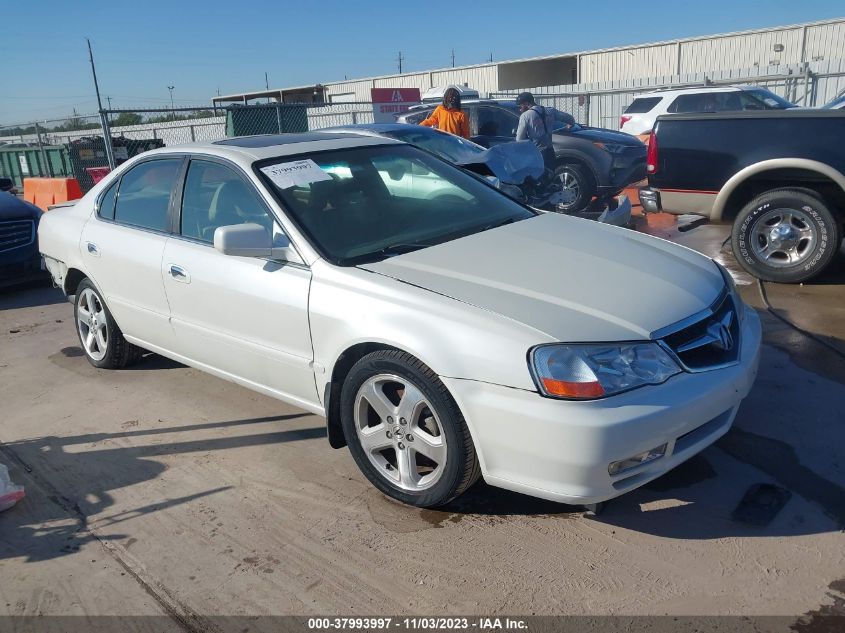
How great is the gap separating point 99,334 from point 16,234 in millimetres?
3752

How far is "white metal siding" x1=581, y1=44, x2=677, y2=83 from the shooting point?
117ft

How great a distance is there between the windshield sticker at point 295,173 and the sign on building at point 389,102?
1208 cm

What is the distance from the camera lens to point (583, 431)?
263cm

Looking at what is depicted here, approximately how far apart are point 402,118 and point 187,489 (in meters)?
10.9

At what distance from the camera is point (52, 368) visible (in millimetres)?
5613

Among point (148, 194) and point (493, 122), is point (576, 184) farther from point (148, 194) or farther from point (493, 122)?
point (148, 194)

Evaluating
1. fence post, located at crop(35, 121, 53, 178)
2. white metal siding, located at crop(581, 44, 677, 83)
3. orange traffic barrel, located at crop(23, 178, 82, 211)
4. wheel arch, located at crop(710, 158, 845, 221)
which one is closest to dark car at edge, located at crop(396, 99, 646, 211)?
wheel arch, located at crop(710, 158, 845, 221)

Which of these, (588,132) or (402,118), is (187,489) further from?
(402,118)

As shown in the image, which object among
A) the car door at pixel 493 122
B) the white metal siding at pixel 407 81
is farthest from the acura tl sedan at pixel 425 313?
the white metal siding at pixel 407 81

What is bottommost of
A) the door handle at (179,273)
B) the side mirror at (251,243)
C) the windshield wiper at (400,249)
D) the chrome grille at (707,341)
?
the chrome grille at (707,341)

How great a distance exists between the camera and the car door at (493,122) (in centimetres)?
1191

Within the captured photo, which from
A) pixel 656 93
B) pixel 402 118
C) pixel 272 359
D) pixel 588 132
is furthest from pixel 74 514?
pixel 656 93

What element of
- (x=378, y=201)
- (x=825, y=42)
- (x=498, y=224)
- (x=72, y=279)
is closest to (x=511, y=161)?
(x=498, y=224)

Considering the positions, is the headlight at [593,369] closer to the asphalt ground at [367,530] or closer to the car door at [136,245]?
the asphalt ground at [367,530]
